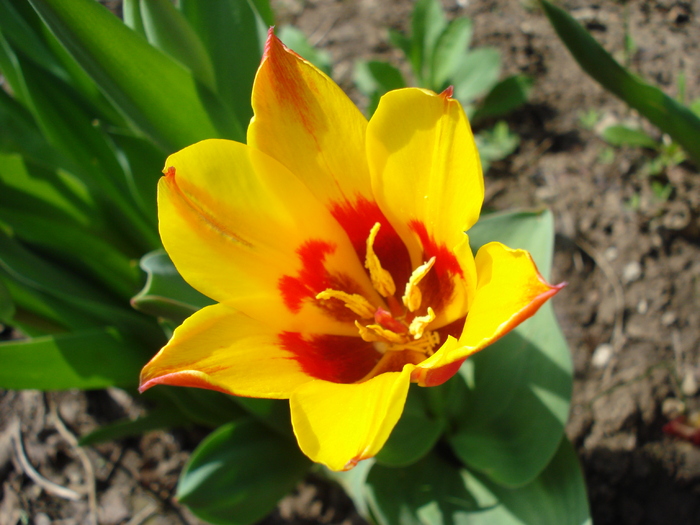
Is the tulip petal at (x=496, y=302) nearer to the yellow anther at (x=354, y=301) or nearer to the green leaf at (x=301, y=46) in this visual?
the yellow anther at (x=354, y=301)

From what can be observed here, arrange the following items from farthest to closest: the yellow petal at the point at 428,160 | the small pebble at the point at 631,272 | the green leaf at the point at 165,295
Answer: the small pebble at the point at 631,272 → the green leaf at the point at 165,295 → the yellow petal at the point at 428,160

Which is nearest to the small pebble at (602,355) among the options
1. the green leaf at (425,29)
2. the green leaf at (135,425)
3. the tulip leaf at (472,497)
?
the tulip leaf at (472,497)

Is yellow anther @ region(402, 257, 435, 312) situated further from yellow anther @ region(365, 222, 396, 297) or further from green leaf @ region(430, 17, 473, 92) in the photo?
green leaf @ region(430, 17, 473, 92)

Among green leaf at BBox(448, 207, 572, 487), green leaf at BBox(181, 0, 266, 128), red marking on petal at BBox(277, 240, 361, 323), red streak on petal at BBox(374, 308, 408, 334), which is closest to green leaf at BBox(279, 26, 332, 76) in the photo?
green leaf at BBox(181, 0, 266, 128)

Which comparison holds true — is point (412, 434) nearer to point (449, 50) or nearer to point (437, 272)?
point (437, 272)

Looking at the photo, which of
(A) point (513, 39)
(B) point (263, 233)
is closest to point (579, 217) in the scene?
(A) point (513, 39)

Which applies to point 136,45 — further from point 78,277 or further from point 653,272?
point 653,272

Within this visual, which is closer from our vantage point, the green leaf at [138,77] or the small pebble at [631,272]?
the green leaf at [138,77]
